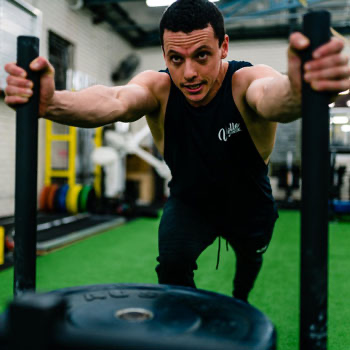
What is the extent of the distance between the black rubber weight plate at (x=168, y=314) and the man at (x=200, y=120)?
478 mm

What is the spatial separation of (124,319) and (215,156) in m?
0.81

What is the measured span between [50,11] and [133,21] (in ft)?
8.04

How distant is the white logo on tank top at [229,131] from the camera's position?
1447 millimetres

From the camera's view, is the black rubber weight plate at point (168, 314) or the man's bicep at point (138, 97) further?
the man's bicep at point (138, 97)

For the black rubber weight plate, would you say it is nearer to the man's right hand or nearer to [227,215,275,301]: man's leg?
the man's right hand

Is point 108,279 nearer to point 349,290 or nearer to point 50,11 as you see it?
point 349,290

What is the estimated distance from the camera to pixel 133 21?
8.13 metres

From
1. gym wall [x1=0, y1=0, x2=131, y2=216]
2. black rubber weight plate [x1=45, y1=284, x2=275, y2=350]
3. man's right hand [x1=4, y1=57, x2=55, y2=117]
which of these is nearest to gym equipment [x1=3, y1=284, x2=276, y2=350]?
black rubber weight plate [x1=45, y1=284, x2=275, y2=350]

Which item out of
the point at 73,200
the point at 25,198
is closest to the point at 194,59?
the point at 25,198

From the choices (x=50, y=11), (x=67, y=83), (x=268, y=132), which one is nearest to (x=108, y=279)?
(x=268, y=132)

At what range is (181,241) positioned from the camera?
157 cm

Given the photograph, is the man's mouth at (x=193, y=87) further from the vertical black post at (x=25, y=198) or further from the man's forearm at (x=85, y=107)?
the vertical black post at (x=25, y=198)

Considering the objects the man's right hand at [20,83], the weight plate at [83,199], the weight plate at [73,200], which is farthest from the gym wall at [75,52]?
the man's right hand at [20,83]

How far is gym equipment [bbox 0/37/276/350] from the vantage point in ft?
1.63
